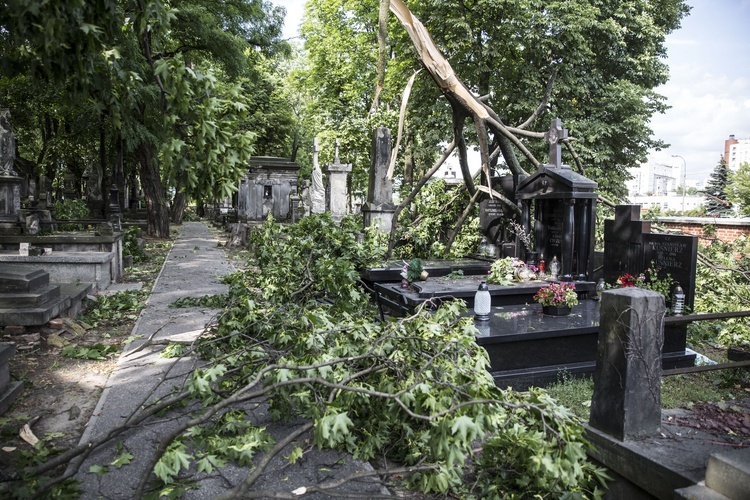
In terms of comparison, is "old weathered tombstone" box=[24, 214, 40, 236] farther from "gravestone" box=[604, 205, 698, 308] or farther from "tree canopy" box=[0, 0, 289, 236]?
"gravestone" box=[604, 205, 698, 308]

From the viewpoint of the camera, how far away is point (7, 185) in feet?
35.7

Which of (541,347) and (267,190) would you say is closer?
(541,347)

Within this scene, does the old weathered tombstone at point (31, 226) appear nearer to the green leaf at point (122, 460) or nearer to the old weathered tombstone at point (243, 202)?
the green leaf at point (122, 460)

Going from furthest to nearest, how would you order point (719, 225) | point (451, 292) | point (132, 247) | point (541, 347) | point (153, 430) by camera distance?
1. point (719, 225)
2. point (132, 247)
3. point (451, 292)
4. point (541, 347)
5. point (153, 430)

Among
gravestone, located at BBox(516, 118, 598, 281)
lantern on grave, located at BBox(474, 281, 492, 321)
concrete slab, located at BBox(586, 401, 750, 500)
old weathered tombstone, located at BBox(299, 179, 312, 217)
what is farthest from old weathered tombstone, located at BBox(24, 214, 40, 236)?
old weathered tombstone, located at BBox(299, 179, 312, 217)

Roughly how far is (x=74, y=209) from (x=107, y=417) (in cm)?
1386

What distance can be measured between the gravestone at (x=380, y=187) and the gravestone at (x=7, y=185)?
23.0 ft

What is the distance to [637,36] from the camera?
841 inches

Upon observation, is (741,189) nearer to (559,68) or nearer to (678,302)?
(559,68)

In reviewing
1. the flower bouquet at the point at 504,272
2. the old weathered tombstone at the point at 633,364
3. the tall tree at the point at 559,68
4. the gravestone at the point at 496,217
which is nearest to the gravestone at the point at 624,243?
the flower bouquet at the point at 504,272

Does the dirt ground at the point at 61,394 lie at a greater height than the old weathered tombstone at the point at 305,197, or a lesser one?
lesser

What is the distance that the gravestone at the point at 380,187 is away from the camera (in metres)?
12.1

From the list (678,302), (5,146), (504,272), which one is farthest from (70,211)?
(678,302)

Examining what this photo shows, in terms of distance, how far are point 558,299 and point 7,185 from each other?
10.7 m
